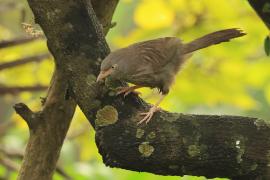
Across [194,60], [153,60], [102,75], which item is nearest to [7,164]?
[194,60]

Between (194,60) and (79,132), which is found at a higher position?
(194,60)

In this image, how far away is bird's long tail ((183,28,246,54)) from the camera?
2730 millimetres

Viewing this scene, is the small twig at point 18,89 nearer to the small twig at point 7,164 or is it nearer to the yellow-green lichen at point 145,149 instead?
the small twig at point 7,164

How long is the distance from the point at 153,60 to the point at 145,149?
2.34 feet

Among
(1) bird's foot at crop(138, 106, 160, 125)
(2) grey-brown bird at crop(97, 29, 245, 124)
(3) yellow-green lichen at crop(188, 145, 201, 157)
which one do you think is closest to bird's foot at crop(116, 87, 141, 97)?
(2) grey-brown bird at crop(97, 29, 245, 124)

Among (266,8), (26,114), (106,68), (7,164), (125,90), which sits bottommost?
(7,164)

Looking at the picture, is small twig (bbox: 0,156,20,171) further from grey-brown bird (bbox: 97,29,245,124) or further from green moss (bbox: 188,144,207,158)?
green moss (bbox: 188,144,207,158)

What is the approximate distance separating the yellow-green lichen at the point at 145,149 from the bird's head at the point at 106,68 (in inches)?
12.0

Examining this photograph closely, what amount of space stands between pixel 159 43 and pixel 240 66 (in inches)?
34.1

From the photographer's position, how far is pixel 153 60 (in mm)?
2748

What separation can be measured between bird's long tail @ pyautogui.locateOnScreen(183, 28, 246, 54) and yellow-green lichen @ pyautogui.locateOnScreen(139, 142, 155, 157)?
796mm

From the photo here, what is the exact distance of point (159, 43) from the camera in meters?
2.84

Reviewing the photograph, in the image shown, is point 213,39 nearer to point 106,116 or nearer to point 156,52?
point 156,52

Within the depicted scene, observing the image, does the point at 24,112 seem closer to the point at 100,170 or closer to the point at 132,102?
the point at 132,102
